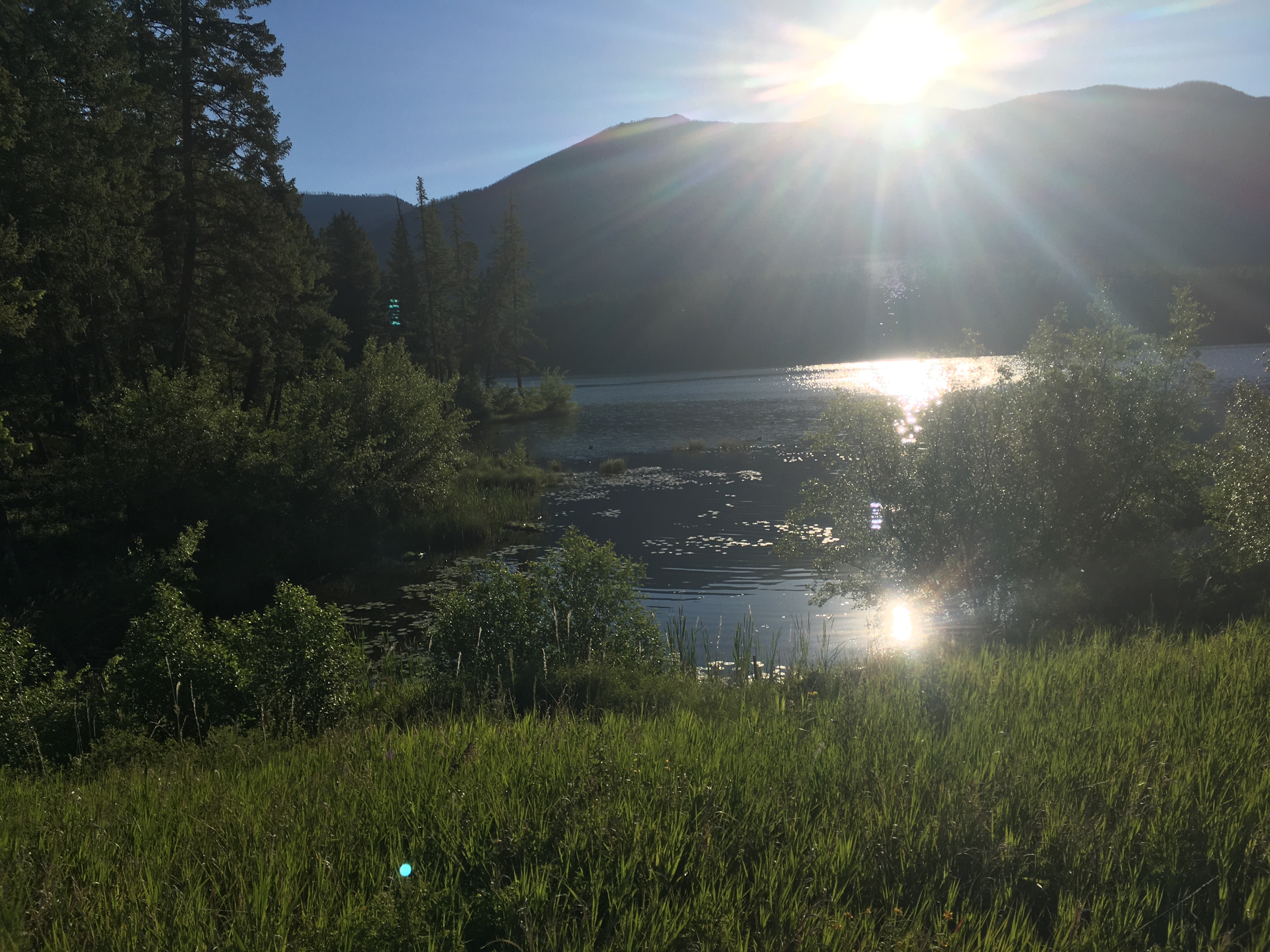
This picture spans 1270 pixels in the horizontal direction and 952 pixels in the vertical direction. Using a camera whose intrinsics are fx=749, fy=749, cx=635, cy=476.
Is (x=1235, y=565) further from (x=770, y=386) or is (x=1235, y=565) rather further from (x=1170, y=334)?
(x=770, y=386)

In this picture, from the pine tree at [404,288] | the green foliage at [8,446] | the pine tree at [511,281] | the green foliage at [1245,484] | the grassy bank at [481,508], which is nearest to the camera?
the green foliage at [1245,484]

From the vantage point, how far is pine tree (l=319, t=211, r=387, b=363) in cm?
5659

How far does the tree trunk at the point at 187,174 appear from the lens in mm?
20438

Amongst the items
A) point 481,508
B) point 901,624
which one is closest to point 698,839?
point 901,624

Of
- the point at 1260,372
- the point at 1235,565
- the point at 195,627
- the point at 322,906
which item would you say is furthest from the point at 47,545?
the point at 1260,372

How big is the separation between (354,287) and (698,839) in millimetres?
60450

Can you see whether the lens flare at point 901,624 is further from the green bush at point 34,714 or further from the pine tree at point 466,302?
the pine tree at point 466,302

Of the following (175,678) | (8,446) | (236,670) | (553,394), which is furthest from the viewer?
(553,394)

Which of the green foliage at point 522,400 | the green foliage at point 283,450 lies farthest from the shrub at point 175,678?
the green foliage at point 522,400

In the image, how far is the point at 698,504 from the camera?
3222 centimetres

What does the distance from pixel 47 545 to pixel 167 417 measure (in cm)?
456

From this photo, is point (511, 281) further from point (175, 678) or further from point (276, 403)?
point (175, 678)

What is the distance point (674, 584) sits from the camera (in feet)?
68.3

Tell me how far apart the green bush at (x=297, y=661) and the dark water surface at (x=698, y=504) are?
21.6 ft
